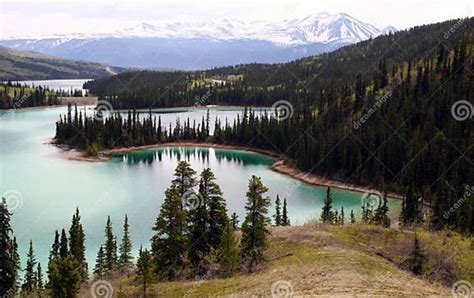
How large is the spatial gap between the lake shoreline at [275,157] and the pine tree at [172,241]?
72.6 meters

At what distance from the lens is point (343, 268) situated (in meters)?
39.3

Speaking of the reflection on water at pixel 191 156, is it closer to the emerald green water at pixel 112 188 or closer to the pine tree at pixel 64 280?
the emerald green water at pixel 112 188

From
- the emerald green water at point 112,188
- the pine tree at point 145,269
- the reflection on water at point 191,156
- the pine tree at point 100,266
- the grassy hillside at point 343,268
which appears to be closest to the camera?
the grassy hillside at point 343,268

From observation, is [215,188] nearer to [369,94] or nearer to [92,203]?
[92,203]

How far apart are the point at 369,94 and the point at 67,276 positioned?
13600cm

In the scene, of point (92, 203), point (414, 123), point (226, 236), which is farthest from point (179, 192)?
point (414, 123)

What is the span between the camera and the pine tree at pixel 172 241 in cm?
4778

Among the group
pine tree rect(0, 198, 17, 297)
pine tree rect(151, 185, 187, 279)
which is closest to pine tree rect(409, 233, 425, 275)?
pine tree rect(151, 185, 187, 279)

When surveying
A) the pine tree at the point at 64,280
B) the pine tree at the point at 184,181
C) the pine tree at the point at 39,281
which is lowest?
the pine tree at the point at 39,281

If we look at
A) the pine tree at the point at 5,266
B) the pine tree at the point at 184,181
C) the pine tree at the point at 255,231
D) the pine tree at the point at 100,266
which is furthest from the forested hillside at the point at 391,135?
the pine tree at the point at 5,266

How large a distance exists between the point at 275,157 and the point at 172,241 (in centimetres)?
11836

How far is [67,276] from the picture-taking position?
4022cm

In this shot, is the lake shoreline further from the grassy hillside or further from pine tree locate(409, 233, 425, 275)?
pine tree locate(409, 233, 425, 275)

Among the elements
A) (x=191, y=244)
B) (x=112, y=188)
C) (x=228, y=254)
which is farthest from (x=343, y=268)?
(x=112, y=188)
